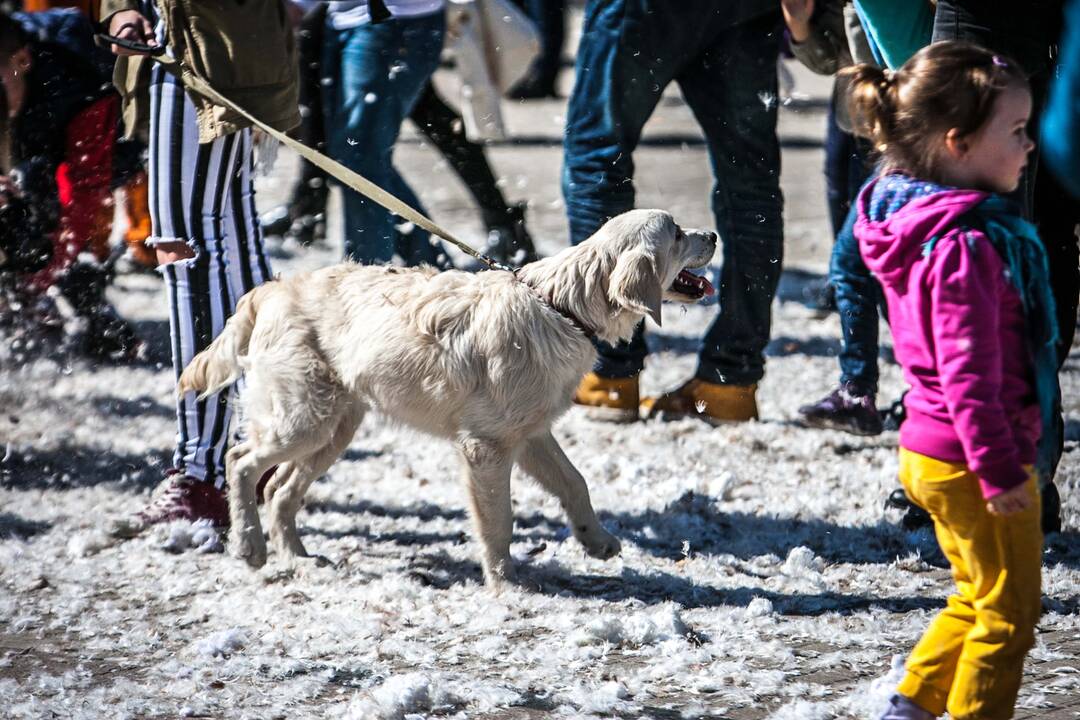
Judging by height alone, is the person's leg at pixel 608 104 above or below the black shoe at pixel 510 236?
above

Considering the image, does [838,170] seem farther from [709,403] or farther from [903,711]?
[903,711]

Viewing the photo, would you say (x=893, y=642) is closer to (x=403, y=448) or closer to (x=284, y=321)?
(x=284, y=321)

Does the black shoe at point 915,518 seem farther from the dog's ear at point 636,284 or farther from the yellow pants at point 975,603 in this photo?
the yellow pants at point 975,603

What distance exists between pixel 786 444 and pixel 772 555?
3.70 feet

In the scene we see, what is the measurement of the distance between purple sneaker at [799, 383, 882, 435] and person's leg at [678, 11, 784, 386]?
0.29 meters

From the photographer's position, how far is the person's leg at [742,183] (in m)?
5.11

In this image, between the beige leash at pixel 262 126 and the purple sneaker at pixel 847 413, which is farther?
the purple sneaker at pixel 847 413

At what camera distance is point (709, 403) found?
5441mm

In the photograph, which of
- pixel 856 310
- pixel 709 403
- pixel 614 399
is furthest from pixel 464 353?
pixel 856 310

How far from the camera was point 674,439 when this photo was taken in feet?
17.3

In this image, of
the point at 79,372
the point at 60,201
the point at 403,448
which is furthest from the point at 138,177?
the point at 403,448

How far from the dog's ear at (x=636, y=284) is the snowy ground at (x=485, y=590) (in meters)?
0.85

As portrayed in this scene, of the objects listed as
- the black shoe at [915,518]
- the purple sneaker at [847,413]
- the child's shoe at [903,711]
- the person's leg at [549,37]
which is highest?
the person's leg at [549,37]

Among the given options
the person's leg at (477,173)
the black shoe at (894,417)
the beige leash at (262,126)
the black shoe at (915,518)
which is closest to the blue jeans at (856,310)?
the black shoe at (894,417)
